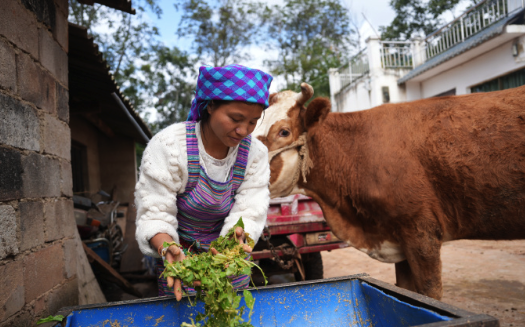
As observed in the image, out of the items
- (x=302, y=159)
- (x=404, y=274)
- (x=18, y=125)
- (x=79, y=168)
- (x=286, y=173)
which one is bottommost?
(x=404, y=274)

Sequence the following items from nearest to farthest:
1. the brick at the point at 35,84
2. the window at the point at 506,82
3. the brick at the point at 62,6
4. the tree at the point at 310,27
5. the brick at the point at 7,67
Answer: the brick at the point at 7,67 → the brick at the point at 35,84 → the brick at the point at 62,6 → the window at the point at 506,82 → the tree at the point at 310,27

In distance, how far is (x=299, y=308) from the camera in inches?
76.4

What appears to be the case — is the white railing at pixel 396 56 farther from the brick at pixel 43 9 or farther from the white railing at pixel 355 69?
the brick at pixel 43 9

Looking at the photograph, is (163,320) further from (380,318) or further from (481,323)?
(481,323)

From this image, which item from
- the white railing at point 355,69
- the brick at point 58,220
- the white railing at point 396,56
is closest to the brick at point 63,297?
the brick at point 58,220

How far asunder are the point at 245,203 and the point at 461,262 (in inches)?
205

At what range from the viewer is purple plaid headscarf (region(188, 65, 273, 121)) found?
1901 millimetres

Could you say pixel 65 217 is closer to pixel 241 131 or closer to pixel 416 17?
pixel 241 131

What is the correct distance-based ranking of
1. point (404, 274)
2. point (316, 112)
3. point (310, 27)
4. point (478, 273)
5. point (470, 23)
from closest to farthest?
point (404, 274) < point (316, 112) < point (478, 273) < point (470, 23) < point (310, 27)

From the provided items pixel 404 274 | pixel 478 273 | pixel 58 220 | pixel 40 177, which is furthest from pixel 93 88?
pixel 478 273

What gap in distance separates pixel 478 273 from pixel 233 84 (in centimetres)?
496

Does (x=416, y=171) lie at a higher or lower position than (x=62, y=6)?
lower

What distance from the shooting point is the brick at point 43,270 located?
224cm

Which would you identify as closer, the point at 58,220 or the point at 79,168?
the point at 58,220
